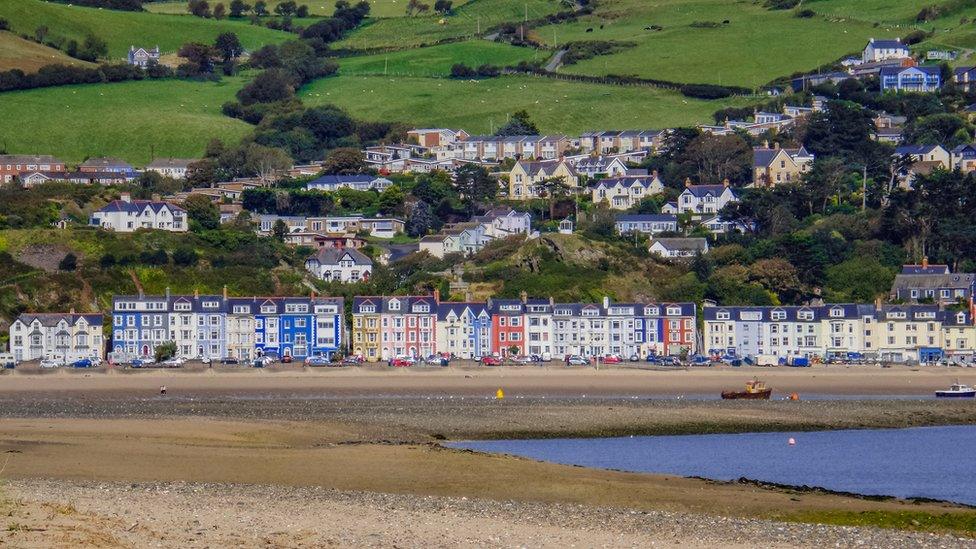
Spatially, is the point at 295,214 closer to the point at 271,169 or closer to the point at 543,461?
the point at 271,169

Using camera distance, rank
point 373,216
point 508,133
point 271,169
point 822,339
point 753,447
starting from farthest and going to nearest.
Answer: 1. point 508,133
2. point 271,169
3. point 373,216
4. point 822,339
5. point 753,447

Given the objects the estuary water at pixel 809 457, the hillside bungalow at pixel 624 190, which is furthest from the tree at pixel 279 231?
the estuary water at pixel 809 457

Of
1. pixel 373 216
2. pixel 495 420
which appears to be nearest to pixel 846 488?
pixel 495 420

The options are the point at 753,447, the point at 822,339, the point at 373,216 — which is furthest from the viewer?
the point at 373,216

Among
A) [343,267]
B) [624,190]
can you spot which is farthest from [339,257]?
[624,190]

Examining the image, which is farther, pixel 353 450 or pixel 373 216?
pixel 373 216

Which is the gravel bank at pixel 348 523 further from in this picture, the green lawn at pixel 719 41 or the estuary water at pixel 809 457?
the green lawn at pixel 719 41

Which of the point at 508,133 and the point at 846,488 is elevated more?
the point at 508,133

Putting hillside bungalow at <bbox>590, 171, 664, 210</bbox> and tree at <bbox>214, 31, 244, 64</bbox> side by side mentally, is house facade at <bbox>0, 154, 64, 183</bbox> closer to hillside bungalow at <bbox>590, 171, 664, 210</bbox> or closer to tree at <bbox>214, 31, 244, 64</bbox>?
hillside bungalow at <bbox>590, 171, 664, 210</bbox>
